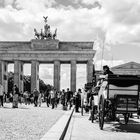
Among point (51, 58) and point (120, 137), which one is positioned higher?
point (51, 58)

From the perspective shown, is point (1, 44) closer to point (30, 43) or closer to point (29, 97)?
point (30, 43)

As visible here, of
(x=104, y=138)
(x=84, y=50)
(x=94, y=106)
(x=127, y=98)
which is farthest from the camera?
(x=84, y=50)

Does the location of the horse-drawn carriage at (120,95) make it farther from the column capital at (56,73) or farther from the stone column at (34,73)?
the stone column at (34,73)

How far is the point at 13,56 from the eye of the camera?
3617 inches

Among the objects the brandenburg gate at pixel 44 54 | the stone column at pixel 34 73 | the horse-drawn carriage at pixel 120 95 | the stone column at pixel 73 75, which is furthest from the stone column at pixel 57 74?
the horse-drawn carriage at pixel 120 95

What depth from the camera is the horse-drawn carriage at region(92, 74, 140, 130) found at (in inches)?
552

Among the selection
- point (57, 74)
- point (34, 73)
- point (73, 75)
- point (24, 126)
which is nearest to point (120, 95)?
point (24, 126)

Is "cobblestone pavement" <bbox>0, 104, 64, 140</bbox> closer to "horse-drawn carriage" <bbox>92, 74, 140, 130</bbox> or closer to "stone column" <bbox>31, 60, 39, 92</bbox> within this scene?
"horse-drawn carriage" <bbox>92, 74, 140, 130</bbox>

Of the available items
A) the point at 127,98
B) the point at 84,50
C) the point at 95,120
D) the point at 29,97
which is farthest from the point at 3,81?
the point at 127,98

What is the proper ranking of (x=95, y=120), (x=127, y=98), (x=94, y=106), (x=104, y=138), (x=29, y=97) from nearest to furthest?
(x=104, y=138) → (x=127, y=98) → (x=94, y=106) → (x=95, y=120) → (x=29, y=97)

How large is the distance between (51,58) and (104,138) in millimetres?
79649

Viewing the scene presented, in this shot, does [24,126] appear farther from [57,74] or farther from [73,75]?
[73,75]

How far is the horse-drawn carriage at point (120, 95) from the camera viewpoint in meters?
14.0

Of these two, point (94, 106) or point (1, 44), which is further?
point (1, 44)
